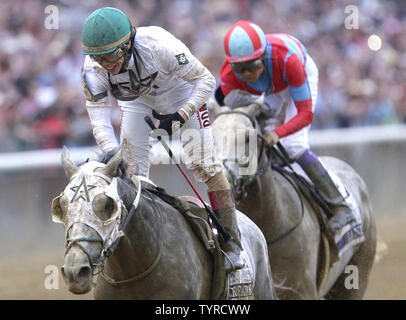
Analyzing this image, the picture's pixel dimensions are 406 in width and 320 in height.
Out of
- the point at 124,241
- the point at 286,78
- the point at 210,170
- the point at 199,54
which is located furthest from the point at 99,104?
the point at 199,54

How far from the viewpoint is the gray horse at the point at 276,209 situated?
5.53m

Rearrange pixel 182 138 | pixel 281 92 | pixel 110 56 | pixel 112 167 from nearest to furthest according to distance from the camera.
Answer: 1. pixel 112 167
2. pixel 110 56
3. pixel 182 138
4. pixel 281 92

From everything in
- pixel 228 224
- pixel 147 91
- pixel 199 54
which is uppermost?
pixel 147 91

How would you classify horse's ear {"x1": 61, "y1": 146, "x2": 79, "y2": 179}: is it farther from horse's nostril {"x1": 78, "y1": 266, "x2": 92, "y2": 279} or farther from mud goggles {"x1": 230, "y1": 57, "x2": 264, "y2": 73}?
mud goggles {"x1": 230, "y1": 57, "x2": 264, "y2": 73}

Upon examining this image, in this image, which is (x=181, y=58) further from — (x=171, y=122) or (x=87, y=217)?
(x=87, y=217)

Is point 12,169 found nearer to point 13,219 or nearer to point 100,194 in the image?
point 13,219

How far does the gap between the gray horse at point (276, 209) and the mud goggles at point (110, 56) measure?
1.61 m

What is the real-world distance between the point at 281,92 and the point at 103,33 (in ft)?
9.09

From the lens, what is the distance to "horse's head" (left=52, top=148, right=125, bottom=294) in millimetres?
3303

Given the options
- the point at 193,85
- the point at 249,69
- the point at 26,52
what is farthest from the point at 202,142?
the point at 26,52

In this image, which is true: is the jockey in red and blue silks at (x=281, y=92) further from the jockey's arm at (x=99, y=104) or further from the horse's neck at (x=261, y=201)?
the jockey's arm at (x=99, y=104)

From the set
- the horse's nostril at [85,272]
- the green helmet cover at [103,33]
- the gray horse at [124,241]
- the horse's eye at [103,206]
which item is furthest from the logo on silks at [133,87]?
the horse's nostril at [85,272]

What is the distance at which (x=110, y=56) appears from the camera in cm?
396

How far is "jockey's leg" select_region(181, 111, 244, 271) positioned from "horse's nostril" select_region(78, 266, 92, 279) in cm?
120
